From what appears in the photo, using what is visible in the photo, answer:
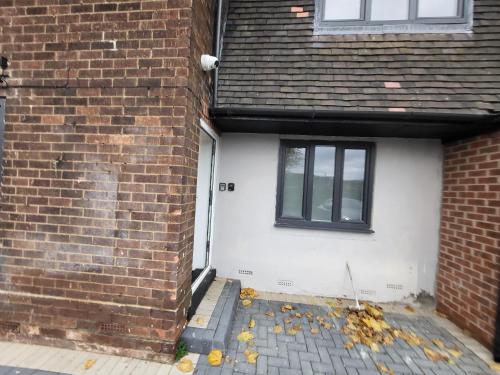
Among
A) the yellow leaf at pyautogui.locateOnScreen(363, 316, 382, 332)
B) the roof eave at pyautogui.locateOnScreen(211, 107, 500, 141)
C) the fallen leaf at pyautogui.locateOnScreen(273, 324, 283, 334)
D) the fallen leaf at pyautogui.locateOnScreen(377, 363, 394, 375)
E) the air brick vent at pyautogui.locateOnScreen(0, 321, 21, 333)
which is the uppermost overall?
the roof eave at pyautogui.locateOnScreen(211, 107, 500, 141)

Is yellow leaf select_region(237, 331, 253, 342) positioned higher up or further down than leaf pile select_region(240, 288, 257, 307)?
further down

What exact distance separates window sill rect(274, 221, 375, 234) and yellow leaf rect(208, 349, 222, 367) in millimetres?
2017

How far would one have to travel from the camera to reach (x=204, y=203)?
13.2 feet

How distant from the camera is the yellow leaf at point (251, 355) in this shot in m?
2.64

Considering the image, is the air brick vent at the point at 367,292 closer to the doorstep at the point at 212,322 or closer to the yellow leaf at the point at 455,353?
the yellow leaf at the point at 455,353

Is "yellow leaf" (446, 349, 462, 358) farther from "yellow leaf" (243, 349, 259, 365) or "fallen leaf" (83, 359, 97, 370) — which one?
"fallen leaf" (83, 359, 97, 370)

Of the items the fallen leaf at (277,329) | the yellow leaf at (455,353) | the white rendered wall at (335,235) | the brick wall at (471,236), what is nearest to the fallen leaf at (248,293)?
the white rendered wall at (335,235)

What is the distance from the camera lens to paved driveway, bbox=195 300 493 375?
2580 millimetres

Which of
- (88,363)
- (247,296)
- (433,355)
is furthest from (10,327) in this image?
(433,355)

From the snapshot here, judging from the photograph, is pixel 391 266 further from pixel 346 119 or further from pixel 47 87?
pixel 47 87

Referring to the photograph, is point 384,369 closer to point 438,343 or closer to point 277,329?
point 438,343

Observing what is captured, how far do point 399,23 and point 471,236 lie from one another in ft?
10.3

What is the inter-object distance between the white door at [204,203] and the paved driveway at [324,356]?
3.40ft

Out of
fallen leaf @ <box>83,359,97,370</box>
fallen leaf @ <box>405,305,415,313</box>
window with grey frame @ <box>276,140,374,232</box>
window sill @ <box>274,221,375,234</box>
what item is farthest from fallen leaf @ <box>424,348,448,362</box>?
fallen leaf @ <box>83,359,97,370</box>
